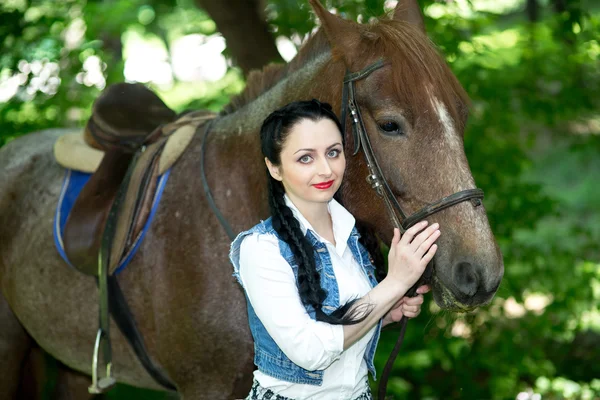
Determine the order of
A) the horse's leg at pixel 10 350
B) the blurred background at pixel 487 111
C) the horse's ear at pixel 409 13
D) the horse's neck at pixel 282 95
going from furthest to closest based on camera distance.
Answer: the blurred background at pixel 487 111, the horse's leg at pixel 10 350, the horse's ear at pixel 409 13, the horse's neck at pixel 282 95

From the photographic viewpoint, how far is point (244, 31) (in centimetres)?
510

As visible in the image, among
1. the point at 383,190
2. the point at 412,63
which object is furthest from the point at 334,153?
the point at 412,63

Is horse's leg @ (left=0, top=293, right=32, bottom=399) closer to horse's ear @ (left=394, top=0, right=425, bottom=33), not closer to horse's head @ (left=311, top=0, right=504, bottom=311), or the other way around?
horse's head @ (left=311, top=0, right=504, bottom=311)

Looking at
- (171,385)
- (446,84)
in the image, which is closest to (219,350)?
(171,385)

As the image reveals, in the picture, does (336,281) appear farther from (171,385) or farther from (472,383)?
(472,383)

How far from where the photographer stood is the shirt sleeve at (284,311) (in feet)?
5.51

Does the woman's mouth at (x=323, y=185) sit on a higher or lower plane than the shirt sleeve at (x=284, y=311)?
higher

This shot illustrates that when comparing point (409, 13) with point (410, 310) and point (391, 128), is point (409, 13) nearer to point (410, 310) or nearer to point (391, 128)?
point (391, 128)

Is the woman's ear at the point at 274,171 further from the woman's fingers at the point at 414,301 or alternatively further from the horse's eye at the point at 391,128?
the woman's fingers at the point at 414,301

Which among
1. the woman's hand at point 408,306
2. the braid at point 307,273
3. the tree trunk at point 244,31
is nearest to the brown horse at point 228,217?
the woman's hand at point 408,306

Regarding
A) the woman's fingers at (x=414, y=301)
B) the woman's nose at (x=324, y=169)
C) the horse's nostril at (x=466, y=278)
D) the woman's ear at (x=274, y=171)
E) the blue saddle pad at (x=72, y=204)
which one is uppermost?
the woman's nose at (x=324, y=169)

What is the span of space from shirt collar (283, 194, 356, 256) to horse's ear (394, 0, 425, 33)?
99cm

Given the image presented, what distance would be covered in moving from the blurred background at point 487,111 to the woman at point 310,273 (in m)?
2.44

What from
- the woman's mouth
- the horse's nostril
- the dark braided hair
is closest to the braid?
the dark braided hair
